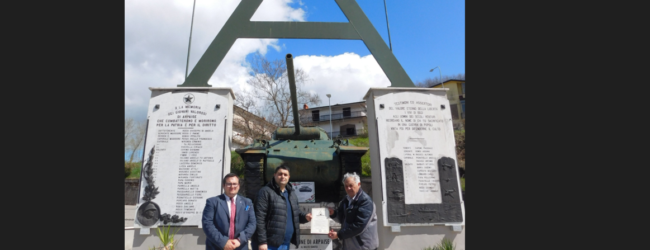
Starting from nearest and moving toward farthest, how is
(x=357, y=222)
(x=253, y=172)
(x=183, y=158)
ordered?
1. (x=357, y=222)
2. (x=183, y=158)
3. (x=253, y=172)

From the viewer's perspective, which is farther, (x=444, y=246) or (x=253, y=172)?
(x=253, y=172)

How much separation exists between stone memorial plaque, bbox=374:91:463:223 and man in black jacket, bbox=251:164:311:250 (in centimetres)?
221

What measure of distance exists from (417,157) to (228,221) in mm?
3458

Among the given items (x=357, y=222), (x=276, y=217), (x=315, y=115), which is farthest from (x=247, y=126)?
(x=357, y=222)

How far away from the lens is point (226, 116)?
607 centimetres

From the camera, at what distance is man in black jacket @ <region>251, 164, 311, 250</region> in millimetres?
3787

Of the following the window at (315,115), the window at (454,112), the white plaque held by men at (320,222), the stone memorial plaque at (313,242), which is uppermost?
the window at (315,115)

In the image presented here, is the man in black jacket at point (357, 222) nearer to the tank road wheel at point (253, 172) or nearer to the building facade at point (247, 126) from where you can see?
the tank road wheel at point (253, 172)

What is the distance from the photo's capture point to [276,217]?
151 inches

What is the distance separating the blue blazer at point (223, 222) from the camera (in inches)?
142

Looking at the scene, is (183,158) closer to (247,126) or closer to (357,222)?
(357,222)

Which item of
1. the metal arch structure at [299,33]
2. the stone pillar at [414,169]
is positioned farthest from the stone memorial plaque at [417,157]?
the metal arch structure at [299,33]

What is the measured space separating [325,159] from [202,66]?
2904mm

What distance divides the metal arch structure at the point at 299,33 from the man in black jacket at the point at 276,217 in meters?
3.48
